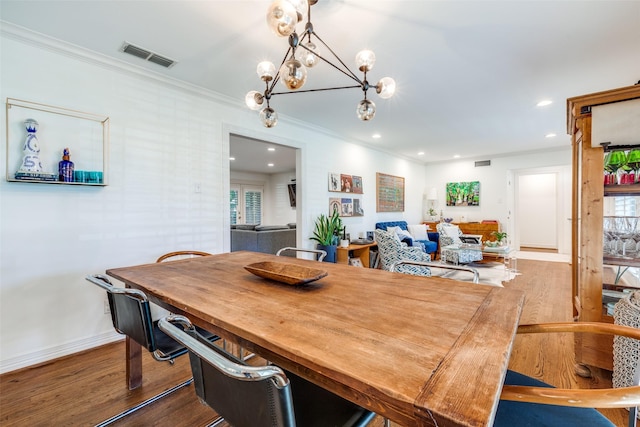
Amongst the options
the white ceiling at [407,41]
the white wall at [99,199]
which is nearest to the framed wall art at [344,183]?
the white ceiling at [407,41]

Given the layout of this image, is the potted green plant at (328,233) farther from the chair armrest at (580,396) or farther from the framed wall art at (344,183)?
the chair armrest at (580,396)

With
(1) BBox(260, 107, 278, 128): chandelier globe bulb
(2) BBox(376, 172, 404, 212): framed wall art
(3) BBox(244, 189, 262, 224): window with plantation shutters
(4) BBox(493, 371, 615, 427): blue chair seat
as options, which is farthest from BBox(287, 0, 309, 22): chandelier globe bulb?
(3) BBox(244, 189, 262, 224): window with plantation shutters

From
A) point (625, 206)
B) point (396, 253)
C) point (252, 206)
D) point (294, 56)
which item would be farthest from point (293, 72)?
point (252, 206)

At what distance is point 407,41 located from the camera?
2.13 m

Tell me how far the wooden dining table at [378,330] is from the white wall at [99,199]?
1.24 meters

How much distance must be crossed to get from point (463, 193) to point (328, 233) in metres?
4.60

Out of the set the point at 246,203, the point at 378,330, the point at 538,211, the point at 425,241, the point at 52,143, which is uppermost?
the point at 52,143

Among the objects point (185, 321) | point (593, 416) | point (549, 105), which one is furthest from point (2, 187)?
point (549, 105)

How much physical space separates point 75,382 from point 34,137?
175cm

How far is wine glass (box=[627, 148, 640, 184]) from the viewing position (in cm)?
174

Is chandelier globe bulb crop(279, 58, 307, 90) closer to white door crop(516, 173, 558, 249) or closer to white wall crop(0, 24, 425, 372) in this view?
white wall crop(0, 24, 425, 372)

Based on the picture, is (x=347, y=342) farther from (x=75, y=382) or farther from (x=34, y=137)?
(x=34, y=137)

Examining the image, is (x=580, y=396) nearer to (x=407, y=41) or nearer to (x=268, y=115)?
(x=268, y=115)

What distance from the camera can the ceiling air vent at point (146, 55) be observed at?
222cm
